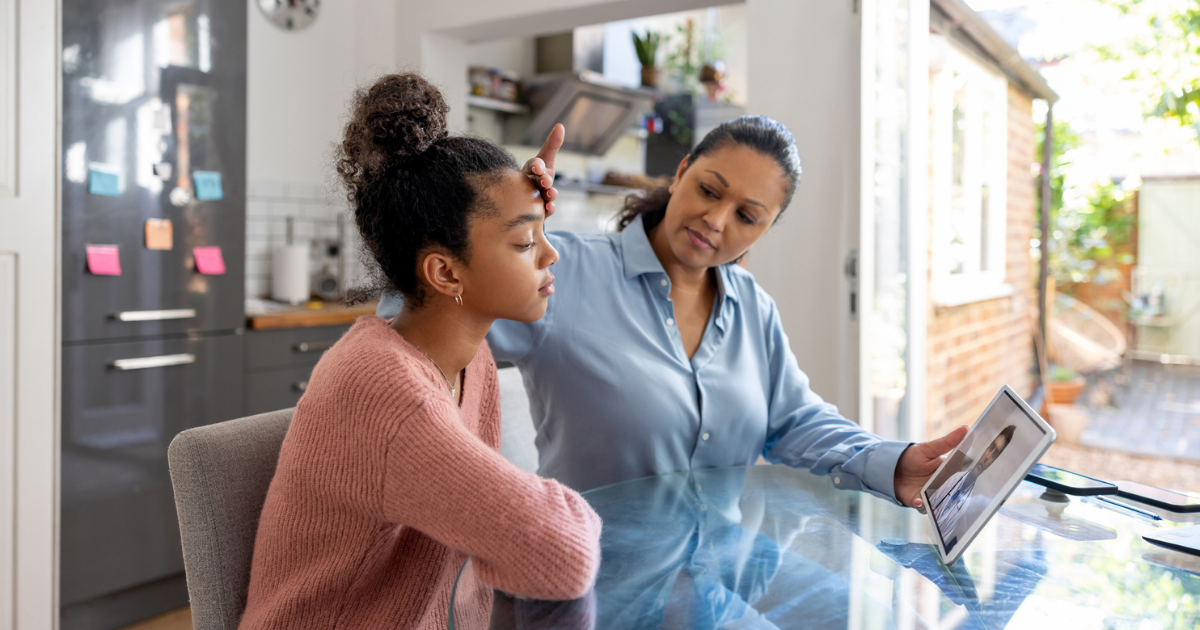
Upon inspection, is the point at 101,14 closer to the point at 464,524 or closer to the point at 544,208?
the point at 544,208

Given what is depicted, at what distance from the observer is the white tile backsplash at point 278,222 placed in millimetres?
3465

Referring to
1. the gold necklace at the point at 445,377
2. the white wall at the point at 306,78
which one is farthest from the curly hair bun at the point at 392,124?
the white wall at the point at 306,78

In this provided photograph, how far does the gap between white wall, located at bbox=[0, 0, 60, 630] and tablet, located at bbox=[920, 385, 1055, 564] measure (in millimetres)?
2420

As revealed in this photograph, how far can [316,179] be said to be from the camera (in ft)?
12.3

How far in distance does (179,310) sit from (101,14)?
925 millimetres

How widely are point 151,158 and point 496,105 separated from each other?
2307 mm

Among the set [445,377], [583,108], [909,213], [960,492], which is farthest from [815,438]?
[583,108]

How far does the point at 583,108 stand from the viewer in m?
4.89

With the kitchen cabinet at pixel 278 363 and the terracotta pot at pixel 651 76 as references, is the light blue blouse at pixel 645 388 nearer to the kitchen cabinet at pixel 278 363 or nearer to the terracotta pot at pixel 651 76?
the kitchen cabinet at pixel 278 363

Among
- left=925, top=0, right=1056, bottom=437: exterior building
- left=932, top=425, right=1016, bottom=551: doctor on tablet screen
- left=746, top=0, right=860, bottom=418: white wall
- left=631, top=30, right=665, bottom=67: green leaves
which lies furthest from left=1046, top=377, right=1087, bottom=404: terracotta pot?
left=932, top=425, right=1016, bottom=551: doctor on tablet screen

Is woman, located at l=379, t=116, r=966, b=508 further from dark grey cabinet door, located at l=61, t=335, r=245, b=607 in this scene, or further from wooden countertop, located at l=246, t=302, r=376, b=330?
dark grey cabinet door, located at l=61, t=335, r=245, b=607

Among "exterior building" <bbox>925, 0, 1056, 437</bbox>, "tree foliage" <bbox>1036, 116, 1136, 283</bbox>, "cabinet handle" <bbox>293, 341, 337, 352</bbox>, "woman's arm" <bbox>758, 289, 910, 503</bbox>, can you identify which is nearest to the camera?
"woman's arm" <bbox>758, 289, 910, 503</bbox>

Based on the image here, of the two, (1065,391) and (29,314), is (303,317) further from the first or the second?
(1065,391)

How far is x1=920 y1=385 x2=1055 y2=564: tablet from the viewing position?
0.90m
